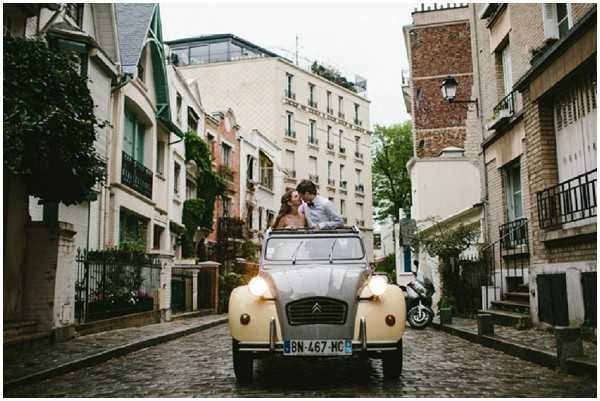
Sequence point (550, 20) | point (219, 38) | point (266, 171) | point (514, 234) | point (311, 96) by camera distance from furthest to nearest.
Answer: point (311, 96), point (219, 38), point (266, 171), point (514, 234), point (550, 20)

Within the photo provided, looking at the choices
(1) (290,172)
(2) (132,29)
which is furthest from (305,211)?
(1) (290,172)

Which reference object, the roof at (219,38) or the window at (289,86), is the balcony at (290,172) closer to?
the window at (289,86)

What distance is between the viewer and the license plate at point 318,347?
247 inches

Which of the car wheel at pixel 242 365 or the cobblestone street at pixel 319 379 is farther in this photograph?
the car wheel at pixel 242 365

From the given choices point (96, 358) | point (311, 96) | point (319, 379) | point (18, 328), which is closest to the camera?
point (319, 379)

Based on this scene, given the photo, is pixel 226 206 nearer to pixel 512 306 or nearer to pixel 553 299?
pixel 512 306

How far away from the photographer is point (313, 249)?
25.7 ft

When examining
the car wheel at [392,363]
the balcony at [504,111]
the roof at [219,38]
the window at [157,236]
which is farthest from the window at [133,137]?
the roof at [219,38]

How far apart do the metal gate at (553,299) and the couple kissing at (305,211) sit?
4210mm

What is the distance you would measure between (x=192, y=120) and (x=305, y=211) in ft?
64.3

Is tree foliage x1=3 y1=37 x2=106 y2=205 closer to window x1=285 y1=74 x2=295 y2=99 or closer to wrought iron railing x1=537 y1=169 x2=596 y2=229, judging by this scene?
wrought iron railing x1=537 y1=169 x2=596 y2=229

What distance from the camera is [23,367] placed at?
7.71 meters

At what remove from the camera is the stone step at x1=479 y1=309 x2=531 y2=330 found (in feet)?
36.6

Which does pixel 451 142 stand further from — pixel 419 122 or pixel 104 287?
pixel 104 287
